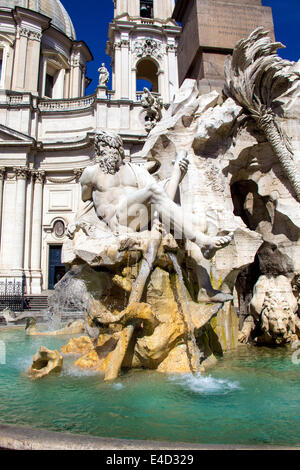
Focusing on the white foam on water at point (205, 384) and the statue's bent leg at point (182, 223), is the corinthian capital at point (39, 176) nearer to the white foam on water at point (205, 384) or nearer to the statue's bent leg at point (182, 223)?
the statue's bent leg at point (182, 223)

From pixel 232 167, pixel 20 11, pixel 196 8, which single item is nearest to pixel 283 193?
pixel 232 167

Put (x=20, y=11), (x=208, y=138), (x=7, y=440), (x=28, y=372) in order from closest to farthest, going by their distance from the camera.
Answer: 1. (x=7, y=440)
2. (x=28, y=372)
3. (x=208, y=138)
4. (x=20, y=11)

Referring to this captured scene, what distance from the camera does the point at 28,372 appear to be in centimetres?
369

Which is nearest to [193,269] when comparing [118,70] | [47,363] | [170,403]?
[170,403]

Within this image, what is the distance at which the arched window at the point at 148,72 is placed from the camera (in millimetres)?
27172

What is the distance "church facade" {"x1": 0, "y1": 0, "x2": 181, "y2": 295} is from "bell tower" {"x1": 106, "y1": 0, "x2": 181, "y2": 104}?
6 cm

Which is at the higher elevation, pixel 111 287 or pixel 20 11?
pixel 20 11

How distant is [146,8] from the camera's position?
90.9 ft

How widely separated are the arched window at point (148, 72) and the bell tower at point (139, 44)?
460mm

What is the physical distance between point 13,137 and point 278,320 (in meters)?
22.0

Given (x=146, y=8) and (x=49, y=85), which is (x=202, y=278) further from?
(x=49, y=85)
